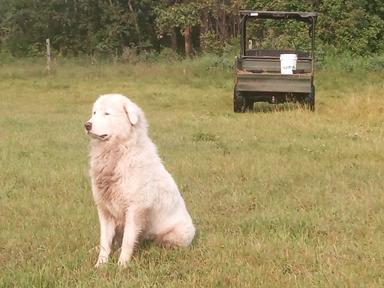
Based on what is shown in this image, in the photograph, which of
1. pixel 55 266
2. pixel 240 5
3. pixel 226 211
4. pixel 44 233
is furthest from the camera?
pixel 240 5

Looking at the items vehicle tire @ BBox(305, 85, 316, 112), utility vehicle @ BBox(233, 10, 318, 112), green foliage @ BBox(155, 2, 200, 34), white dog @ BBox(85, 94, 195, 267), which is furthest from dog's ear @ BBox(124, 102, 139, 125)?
green foliage @ BBox(155, 2, 200, 34)

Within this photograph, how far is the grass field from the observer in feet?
14.4

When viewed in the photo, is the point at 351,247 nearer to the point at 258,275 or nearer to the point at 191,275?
the point at 258,275

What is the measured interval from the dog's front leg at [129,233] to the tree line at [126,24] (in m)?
27.0

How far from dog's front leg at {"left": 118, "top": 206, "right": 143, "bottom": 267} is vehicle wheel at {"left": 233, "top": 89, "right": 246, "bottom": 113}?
435 inches

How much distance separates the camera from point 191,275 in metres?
4.33

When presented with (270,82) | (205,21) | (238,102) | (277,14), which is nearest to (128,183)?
(270,82)

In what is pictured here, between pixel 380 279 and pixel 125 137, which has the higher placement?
pixel 125 137

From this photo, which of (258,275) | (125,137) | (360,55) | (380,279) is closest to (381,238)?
(380,279)

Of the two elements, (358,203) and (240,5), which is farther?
(240,5)

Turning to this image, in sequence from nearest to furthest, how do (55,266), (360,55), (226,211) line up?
(55,266), (226,211), (360,55)

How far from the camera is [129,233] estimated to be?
4.48 metres

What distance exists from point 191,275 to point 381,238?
177cm

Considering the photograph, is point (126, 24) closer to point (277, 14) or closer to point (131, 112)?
point (277, 14)
